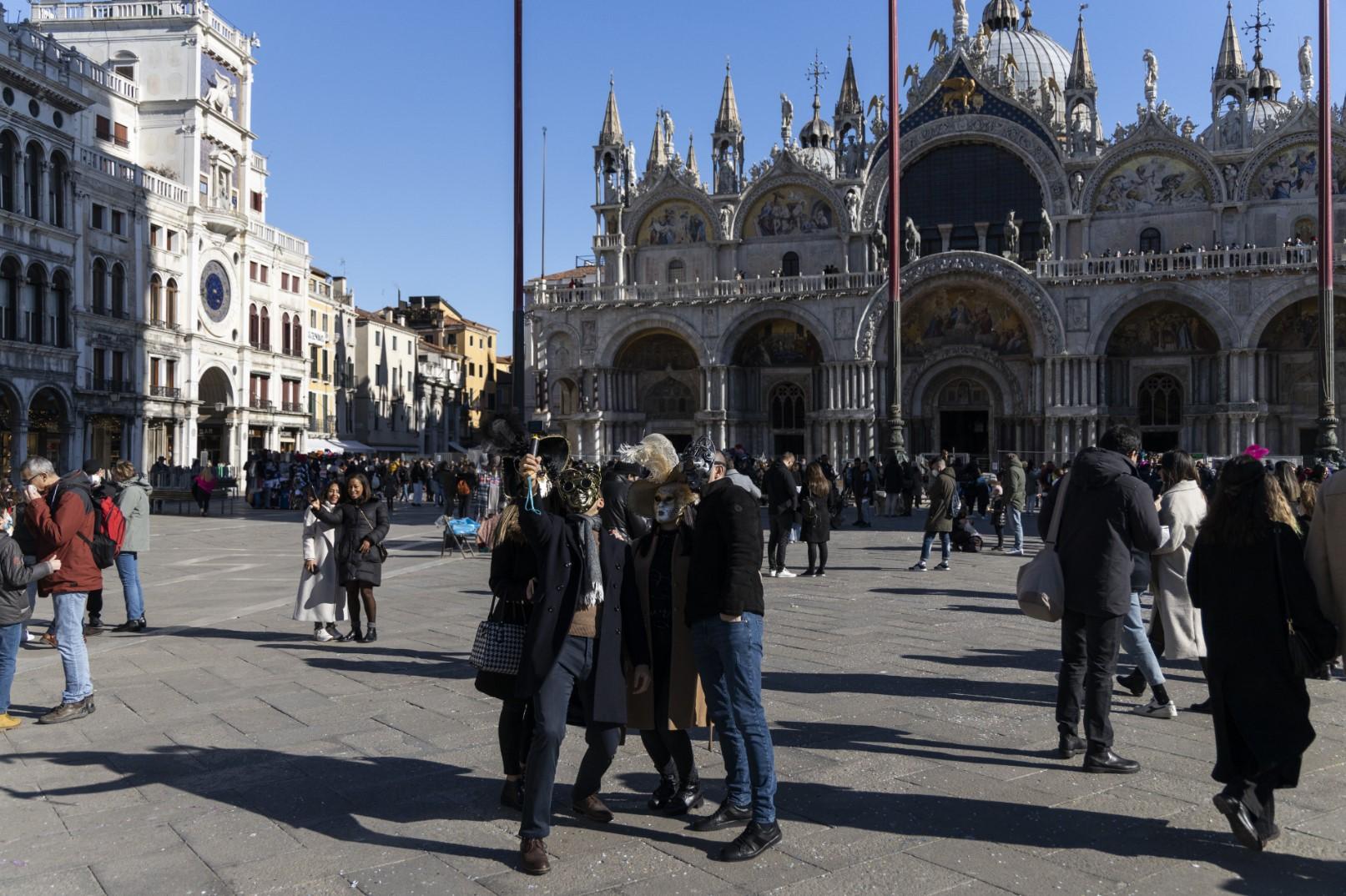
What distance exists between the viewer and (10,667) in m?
7.09

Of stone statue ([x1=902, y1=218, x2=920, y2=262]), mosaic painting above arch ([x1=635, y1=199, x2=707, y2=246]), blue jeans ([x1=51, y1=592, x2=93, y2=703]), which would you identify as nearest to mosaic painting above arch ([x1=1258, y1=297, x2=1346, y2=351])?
stone statue ([x1=902, y1=218, x2=920, y2=262])

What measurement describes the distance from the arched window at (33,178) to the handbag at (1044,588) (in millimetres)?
34406

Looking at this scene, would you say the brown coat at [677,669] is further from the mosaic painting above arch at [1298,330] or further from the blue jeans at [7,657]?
the mosaic painting above arch at [1298,330]

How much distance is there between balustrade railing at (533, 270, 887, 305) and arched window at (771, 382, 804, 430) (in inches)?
148

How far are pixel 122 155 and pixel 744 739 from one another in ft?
140

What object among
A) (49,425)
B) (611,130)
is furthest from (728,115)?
(49,425)

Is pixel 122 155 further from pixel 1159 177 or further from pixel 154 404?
pixel 1159 177

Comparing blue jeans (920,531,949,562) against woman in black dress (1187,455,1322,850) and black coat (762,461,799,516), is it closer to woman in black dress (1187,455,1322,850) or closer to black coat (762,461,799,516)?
black coat (762,461,799,516)

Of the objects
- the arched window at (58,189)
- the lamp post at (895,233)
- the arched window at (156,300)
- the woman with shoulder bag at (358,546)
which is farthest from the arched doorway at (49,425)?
the woman with shoulder bag at (358,546)

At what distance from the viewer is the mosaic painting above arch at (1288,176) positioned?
34719 mm

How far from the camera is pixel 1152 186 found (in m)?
36.6

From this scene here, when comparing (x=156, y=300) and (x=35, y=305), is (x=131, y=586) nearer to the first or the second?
(x=35, y=305)

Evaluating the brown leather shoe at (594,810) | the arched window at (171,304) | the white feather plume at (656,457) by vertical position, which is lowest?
the brown leather shoe at (594,810)

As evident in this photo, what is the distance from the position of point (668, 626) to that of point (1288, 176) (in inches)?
1456
